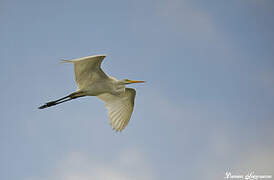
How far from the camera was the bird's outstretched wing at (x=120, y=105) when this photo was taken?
1345 cm

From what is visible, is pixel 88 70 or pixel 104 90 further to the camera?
pixel 104 90

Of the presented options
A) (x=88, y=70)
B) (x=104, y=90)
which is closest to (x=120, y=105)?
(x=104, y=90)

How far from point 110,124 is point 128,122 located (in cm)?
71

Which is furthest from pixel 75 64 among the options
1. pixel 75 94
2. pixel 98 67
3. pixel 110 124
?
pixel 110 124

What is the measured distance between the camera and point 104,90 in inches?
500

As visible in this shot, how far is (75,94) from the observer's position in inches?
500

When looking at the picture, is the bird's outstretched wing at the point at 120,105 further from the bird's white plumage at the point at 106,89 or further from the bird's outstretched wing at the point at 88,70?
the bird's outstretched wing at the point at 88,70

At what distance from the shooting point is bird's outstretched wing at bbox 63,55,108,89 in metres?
11.3

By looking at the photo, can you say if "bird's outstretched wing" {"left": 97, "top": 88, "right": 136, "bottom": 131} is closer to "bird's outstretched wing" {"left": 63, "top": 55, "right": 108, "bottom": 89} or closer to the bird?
the bird

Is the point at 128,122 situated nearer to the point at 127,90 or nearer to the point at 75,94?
the point at 127,90

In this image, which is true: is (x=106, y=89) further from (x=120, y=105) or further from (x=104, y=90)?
(x=120, y=105)

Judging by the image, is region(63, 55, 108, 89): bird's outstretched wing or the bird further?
the bird

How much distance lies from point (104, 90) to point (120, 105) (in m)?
1.25

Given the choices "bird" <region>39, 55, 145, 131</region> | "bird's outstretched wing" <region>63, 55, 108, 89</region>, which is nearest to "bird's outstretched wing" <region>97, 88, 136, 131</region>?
"bird" <region>39, 55, 145, 131</region>
